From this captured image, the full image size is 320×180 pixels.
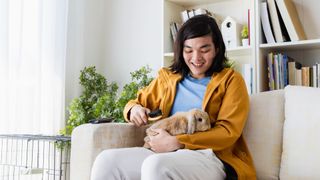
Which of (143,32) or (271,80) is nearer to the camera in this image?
(271,80)

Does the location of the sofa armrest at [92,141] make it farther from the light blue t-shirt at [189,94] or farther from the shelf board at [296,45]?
the shelf board at [296,45]

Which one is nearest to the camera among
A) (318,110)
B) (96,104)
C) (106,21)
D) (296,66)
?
(318,110)

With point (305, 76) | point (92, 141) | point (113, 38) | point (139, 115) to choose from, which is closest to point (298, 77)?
point (305, 76)

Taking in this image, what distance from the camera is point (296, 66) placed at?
6.59ft

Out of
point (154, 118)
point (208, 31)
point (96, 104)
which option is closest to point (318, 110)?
point (208, 31)

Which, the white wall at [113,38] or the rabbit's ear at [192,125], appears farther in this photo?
the white wall at [113,38]

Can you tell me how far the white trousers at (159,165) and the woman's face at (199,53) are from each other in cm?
41

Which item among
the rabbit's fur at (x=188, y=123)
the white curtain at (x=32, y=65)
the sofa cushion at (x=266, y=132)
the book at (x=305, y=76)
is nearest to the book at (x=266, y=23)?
the book at (x=305, y=76)

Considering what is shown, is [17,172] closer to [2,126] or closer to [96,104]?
[2,126]

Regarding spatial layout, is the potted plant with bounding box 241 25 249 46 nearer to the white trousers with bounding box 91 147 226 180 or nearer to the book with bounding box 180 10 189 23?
the book with bounding box 180 10 189 23

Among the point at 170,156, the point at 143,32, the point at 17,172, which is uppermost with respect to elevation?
the point at 143,32

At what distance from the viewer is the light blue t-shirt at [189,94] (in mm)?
1556

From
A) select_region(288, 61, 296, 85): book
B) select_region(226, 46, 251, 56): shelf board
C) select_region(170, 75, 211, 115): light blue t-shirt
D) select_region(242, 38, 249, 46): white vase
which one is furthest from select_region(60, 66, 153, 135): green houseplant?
select_region(288, 61, 296, 85): book

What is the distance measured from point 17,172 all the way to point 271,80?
1500 mm
